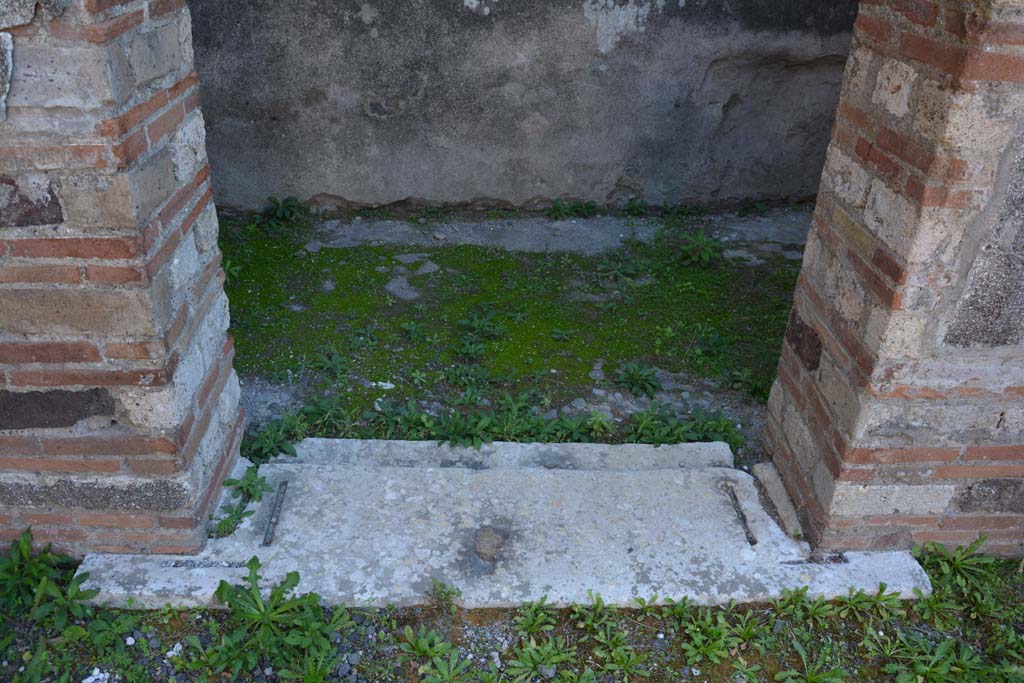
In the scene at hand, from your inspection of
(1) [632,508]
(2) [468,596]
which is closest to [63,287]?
(2) [468,596]

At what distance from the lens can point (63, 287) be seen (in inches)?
81.6

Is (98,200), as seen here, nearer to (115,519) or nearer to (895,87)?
(115,519)

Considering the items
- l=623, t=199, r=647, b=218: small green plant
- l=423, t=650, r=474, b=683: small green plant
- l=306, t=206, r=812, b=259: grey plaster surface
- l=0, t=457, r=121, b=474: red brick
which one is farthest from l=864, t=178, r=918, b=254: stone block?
l=623, t=199, r=647, b=218: small green plant

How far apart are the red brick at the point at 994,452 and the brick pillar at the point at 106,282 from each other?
257 centimetres

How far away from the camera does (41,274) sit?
6.73 ft

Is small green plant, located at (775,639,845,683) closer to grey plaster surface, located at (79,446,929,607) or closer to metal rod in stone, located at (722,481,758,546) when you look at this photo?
grey plaster surface, located at (79,446,929,607)

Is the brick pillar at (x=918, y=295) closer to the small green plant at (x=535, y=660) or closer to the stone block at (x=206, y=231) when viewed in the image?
the small green plant at (x=535, y=660)

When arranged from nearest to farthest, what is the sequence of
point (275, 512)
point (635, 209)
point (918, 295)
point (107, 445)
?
point (918, 295)
point (107, 445)
point (275, 512)
point (635, 209)

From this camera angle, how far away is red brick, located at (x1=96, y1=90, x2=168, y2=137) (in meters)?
1.91

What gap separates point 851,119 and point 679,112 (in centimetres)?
325

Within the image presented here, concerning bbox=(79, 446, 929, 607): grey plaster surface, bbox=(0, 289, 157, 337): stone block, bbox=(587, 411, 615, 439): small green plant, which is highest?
bbox=(0, 289, 157, 337): stone block

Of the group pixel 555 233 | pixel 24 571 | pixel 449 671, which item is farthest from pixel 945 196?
pixel 555 233

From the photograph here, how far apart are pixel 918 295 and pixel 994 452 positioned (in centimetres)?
70

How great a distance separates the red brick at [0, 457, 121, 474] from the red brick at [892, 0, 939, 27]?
8.86 feet
